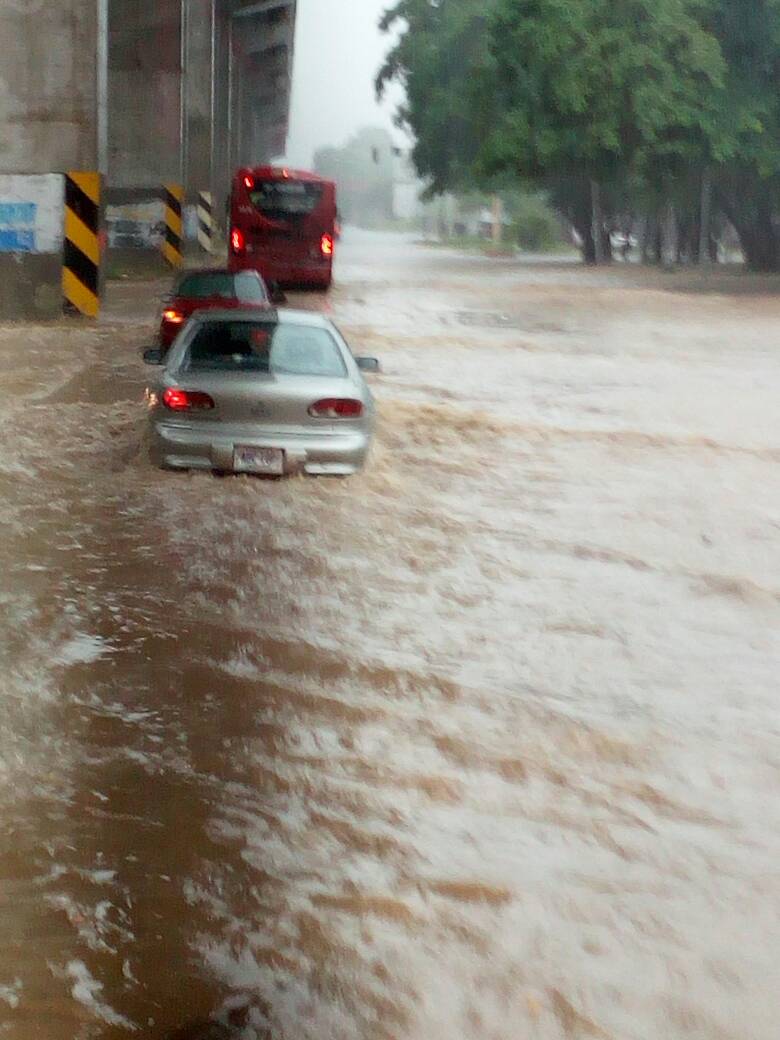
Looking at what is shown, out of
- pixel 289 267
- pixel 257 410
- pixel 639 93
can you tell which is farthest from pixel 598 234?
Answer: pixel 257 410

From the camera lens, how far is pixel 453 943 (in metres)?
4.79

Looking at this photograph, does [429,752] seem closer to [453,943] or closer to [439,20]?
[453,943]

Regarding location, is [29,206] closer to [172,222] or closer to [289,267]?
[289,267]

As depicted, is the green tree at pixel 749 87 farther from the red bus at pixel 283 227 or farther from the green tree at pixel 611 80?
the red bus at pixel 283 227

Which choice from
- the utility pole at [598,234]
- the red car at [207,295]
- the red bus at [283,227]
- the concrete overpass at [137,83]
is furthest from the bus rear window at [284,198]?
the utility pole at [598,234]

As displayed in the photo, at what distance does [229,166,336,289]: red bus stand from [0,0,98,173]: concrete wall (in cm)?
1238

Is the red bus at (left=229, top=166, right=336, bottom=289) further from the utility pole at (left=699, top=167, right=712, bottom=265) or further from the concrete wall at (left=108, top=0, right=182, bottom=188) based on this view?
the utility pole at (left=699, top=167, right=712, bottom=265)

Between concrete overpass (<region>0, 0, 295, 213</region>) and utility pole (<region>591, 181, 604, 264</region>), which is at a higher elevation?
concrete overpass (<region>0, 0, 295, 213</region>)

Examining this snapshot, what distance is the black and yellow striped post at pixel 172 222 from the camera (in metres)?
37.8

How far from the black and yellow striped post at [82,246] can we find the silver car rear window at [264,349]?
11.8 meters

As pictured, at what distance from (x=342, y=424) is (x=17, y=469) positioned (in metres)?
3.10

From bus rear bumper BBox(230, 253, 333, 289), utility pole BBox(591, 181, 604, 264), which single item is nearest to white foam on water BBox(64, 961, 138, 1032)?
bus rear bumper BBox(230, 253, 333, 289)

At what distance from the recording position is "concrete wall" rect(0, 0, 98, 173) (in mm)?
22734

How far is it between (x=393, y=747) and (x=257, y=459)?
4.77 metres
